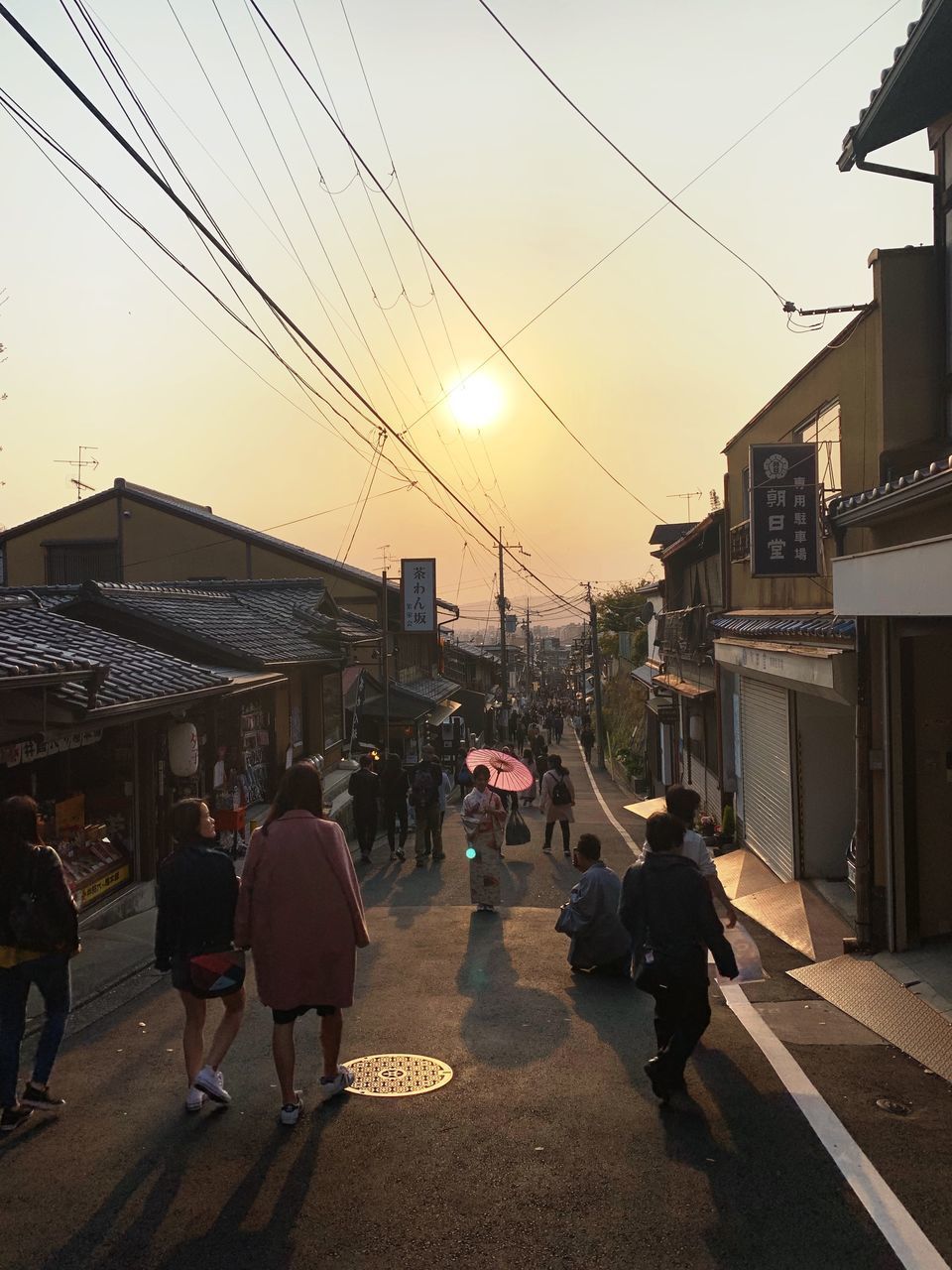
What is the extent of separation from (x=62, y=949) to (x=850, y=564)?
23.4 feet

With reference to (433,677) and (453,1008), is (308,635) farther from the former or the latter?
(433,677)

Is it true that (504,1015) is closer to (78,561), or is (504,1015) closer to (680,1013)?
(680,1013)

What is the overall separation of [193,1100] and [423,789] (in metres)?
9.94

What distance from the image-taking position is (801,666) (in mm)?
10789

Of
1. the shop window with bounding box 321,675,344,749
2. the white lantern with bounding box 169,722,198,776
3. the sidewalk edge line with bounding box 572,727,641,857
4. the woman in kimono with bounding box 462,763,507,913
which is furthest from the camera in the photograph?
the shop window with bounding box 321,675,344,749

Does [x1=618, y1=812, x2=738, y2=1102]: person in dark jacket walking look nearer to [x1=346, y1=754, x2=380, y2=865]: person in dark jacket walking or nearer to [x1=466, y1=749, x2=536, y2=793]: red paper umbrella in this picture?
[x1=466, y1=749, x2=536, y2=793]: red paper umbrella

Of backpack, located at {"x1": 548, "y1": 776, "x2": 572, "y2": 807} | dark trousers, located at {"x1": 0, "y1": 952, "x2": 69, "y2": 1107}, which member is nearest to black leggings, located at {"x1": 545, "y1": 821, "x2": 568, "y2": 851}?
backpack, located at {"x1": 548, "y1": 776, "x2": 572, "y2": 807}

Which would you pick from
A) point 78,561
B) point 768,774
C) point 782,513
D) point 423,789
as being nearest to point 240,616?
point 423,789

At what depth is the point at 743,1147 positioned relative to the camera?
4.94 m

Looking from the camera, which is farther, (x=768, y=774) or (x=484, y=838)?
(x=768, y=774)

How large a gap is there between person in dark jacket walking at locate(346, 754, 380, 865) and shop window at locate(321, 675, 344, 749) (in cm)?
666

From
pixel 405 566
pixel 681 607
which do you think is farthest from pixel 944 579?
pixel 405 566

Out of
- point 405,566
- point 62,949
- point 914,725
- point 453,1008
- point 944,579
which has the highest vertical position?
point 405,566

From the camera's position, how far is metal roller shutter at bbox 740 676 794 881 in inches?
531
